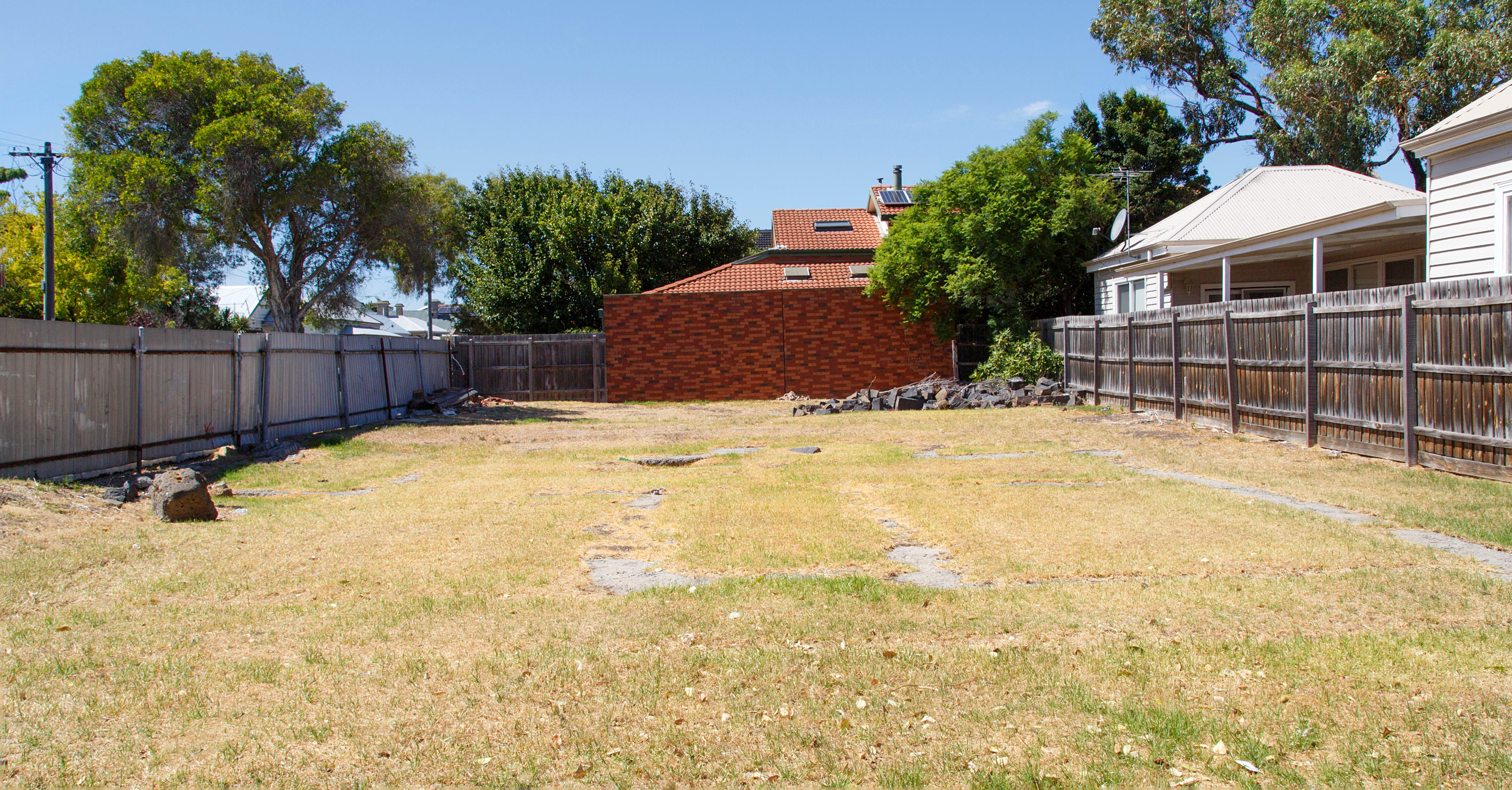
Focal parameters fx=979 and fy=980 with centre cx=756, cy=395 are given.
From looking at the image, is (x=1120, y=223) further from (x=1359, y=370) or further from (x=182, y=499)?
(x=182, y=499)

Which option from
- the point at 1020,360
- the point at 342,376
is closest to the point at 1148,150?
the point at 1020,360

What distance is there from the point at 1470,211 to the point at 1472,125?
112 centimetres

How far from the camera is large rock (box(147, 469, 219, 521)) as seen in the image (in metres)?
8.16

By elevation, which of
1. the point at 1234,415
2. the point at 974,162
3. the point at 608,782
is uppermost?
the point at 974,162

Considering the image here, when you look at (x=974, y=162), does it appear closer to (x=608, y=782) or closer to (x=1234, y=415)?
(x=1234, y=415)

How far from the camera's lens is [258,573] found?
6402 millimetres

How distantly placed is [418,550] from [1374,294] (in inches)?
396

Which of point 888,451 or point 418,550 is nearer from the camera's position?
point 418,550

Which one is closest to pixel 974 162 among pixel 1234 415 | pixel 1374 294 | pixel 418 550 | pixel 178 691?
pixel 1234 415

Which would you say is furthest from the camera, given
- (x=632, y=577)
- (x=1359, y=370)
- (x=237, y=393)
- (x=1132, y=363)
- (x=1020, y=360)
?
(x=1020, y=360)

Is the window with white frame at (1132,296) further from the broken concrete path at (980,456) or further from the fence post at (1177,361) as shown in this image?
the broken concrete path at (980,456)

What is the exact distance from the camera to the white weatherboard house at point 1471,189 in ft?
38.5

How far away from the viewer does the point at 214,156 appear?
2303 centimetres

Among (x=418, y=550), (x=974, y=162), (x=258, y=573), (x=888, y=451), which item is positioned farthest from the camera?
(x=974, y=162)
